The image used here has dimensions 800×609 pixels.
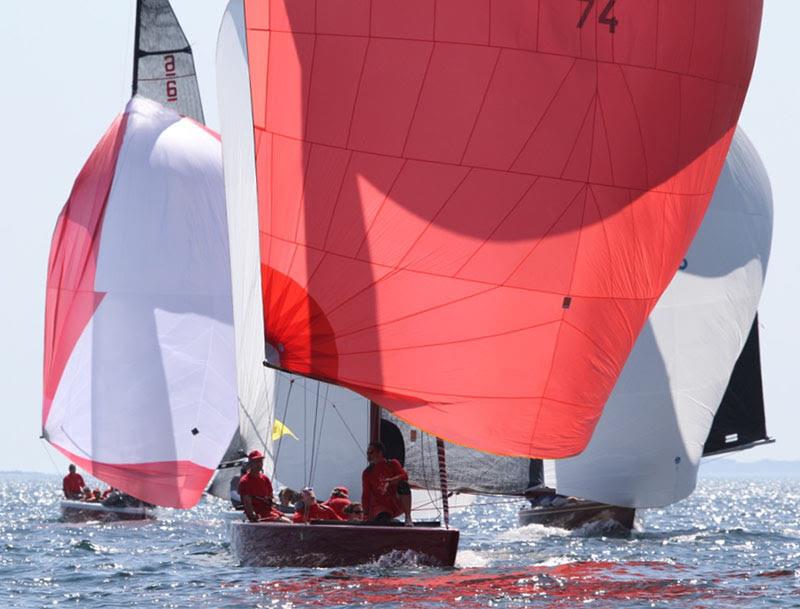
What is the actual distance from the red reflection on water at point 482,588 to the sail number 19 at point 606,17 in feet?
20.5

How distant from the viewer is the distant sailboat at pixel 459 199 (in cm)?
1916

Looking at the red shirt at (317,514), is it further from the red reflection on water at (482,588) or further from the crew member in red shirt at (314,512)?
the red reflection on water at (482,588)

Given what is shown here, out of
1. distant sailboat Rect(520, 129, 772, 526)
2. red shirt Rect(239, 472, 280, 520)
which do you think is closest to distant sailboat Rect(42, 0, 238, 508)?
distant sailboat Rect(520, 129, 772, 526)

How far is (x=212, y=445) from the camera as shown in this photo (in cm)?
2978

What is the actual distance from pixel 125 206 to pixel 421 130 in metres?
12.0

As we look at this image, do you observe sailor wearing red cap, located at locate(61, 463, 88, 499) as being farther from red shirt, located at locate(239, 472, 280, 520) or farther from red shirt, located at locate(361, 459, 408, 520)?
red shirt, located at locate(361, 459, 408, 520)

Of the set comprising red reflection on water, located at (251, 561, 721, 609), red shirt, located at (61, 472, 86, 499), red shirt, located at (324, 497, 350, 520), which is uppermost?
red shirt, located at (61, 472, 86, 499)

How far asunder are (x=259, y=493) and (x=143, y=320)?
9162 millimetres

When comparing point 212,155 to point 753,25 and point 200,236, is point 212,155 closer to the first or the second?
point 200,236

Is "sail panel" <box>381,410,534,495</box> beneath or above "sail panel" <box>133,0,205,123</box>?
beneath

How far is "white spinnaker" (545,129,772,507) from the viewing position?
29.2 metres

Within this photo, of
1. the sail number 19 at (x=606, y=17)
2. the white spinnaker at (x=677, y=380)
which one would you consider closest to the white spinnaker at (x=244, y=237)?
the sail number 19 at (x=606, y=17)

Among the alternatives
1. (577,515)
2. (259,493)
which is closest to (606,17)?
(259,493)

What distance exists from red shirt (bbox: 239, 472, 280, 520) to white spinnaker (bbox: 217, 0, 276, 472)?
8.91 feet
